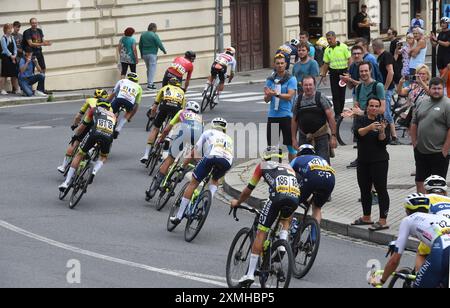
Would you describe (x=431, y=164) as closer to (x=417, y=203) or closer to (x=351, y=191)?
(x=351, y=191)

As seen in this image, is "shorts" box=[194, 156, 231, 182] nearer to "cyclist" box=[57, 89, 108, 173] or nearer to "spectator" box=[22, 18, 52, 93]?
"cyclist" box=[57, 89, 108, 173]

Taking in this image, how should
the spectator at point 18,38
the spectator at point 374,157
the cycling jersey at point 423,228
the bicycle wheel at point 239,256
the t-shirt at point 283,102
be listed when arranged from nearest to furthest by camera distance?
1. the cycling jersey at point 423,228
2. the bicycle wheel at point 239,256
3. the spectator at point 374,157
4. the t-shirt at point 283,102
5. the spectator at point 18,38

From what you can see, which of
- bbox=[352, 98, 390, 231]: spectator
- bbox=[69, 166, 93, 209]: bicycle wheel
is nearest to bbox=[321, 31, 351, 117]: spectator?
bbox=[69, 166, 93, 209]: bicycle wheel

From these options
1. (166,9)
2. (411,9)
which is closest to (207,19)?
(166,9)

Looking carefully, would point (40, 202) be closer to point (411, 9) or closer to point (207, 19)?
point (207, 19)

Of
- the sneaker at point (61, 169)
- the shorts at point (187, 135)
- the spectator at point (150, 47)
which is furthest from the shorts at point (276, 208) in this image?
the spectator at point (150, 47)

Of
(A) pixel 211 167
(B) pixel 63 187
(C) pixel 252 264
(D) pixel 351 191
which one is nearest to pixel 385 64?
(D) pixel 351 191

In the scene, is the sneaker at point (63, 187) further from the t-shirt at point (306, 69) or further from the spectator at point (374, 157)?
the t-shirt at point (306, 69)

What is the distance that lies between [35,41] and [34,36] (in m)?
0.13

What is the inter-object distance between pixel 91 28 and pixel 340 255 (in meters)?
20.3

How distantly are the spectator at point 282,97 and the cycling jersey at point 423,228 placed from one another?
7.27 m

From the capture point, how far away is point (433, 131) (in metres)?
14.8

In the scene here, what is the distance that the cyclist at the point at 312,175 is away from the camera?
13180mm
